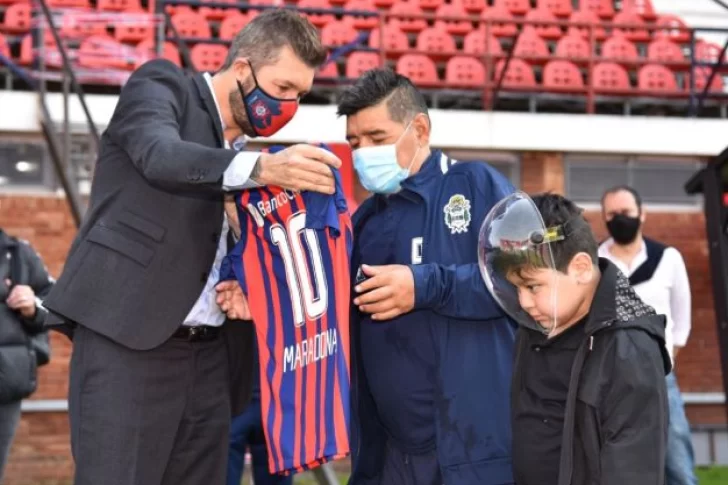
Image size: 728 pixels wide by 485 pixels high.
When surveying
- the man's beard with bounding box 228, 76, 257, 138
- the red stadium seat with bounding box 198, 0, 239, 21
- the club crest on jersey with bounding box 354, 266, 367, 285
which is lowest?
the club crest on jersey with bounding box 354, 266, 367, 285

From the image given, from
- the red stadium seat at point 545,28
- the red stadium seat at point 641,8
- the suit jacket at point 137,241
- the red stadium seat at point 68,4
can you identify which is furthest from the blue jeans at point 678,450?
the red stadium seat at point 641,8

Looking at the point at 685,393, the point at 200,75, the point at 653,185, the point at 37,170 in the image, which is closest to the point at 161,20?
the point at 37,170

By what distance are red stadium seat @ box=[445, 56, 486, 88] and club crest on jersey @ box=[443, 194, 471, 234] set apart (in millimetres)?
8545

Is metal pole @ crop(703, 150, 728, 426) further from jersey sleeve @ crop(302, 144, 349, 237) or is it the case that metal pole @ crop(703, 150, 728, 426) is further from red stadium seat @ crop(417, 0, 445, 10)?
red stadium seat @ crop(417, 0, 445, 10)

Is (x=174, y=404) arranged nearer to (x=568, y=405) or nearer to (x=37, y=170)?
(x=568, y=405)

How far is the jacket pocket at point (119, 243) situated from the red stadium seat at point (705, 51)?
11.2 metres

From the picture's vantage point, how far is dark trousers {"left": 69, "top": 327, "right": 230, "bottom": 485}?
3.22 metres

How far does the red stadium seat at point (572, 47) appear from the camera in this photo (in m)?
13.1

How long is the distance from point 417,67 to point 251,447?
21.9 ft

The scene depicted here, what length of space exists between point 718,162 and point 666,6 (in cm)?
898

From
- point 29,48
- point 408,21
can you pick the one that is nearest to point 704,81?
point 408,21

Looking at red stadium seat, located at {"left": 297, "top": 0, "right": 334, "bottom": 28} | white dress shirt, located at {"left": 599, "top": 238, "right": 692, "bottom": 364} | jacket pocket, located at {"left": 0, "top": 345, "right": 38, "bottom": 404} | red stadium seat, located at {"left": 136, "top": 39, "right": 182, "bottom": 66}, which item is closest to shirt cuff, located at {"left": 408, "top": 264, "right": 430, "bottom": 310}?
jacket pocket, located at {"left": 0, "top": 345, "right": 38, "bottom": 404}

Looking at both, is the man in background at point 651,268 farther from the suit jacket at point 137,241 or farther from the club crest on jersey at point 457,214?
the suit jacket at point 137,241

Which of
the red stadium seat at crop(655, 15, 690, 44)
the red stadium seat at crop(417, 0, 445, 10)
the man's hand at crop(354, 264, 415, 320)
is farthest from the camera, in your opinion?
the red stadium seat at crop(655, 15, 690, 44)
